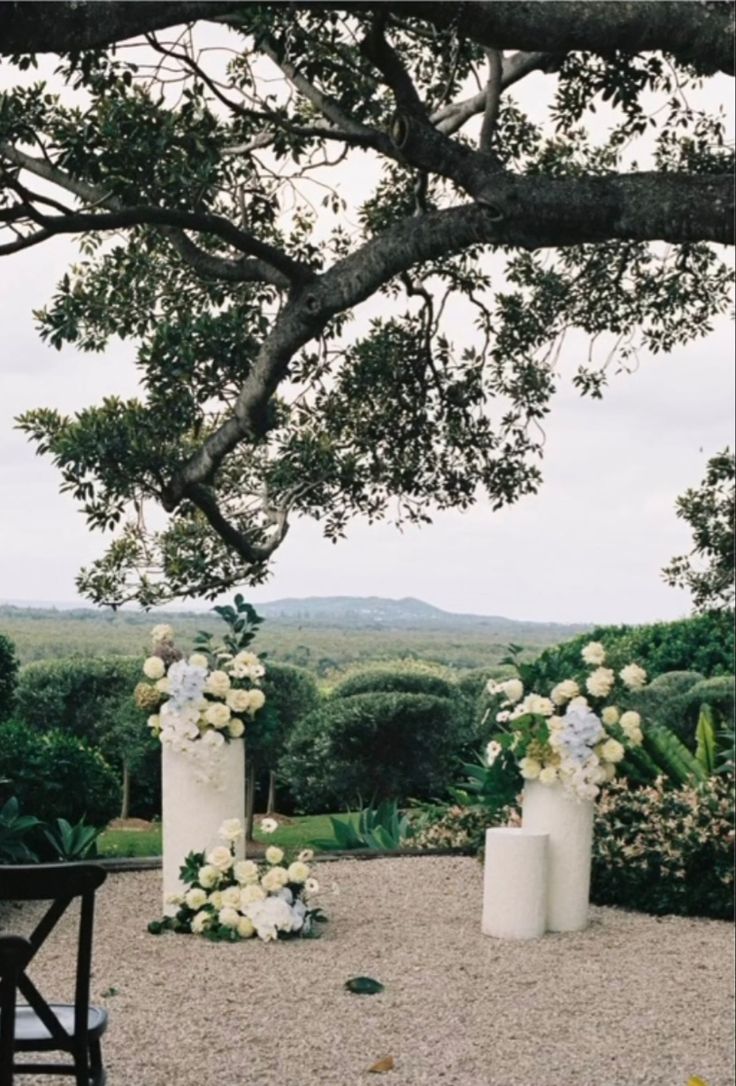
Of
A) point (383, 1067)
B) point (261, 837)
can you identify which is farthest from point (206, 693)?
point (261, 837)

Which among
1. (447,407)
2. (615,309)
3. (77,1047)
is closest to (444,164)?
(447,407)

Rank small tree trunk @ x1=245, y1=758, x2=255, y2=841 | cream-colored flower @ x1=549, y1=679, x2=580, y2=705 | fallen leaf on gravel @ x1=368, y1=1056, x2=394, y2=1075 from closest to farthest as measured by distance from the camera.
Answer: fallen leaf on gravel @ x1=368, y1=1056, x2=394, y2=1075 < cream-colored flower @ x1=549, y1=679, x2=580, y2=705 < small tree trunk @ x1=245, y1=758, x2=255, y2=841

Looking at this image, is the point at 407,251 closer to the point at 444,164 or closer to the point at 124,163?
the point at 444,164

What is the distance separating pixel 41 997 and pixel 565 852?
3.15m

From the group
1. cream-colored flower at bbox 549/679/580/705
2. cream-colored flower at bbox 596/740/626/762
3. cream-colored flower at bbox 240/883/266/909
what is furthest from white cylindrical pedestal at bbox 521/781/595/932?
cream-colored flower at bbox 240/883/266/909

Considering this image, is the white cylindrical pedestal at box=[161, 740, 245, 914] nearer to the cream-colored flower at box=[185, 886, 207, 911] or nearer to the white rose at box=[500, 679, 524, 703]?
the cream-colored flower at box=[185, 886, 207, 911]

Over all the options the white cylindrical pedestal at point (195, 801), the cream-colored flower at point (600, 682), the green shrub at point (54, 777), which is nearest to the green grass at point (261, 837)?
the green shrub at point (54, 777)

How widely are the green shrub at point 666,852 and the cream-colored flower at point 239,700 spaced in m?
1.59

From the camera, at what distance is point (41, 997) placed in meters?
2.87

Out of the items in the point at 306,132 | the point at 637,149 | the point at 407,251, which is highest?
the point at 637,149

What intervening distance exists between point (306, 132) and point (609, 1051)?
11.3 feet

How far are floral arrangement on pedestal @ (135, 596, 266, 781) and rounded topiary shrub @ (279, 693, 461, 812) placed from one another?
249cm

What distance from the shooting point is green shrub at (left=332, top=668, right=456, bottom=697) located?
8.85 metres

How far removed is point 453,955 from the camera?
531 centimetres
